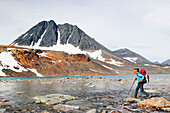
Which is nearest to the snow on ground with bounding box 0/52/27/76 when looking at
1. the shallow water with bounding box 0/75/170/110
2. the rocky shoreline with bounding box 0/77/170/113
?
the shallow water with bounding box 0/75/170/110

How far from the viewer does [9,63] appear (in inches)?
5153

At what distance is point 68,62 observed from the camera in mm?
172125

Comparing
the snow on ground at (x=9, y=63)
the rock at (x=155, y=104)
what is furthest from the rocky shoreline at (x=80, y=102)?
the snow on ground at (x=9, y=63)

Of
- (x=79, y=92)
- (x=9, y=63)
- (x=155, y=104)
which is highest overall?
(x=9, y=63)

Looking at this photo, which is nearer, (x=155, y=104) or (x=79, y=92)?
(x=155, y=104)

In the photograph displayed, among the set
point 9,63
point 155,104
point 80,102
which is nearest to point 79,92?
point 80,102

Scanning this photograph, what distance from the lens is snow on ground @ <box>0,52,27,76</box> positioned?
4934 inches

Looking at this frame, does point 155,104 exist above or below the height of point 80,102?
above

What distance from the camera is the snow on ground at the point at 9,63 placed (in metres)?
125

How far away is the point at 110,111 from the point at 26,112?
17.8 ft

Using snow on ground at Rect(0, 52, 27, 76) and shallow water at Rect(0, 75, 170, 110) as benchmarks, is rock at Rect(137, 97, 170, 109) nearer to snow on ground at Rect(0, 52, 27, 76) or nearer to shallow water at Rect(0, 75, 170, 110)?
shallow water at Rect(0, 75, 170, 110)

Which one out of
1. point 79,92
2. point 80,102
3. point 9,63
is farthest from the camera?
point 9,63

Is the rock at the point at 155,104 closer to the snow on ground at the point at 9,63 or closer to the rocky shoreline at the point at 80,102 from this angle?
the rocky shoreline at the point at 80,102

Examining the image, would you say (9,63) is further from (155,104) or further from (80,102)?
(155,104)
